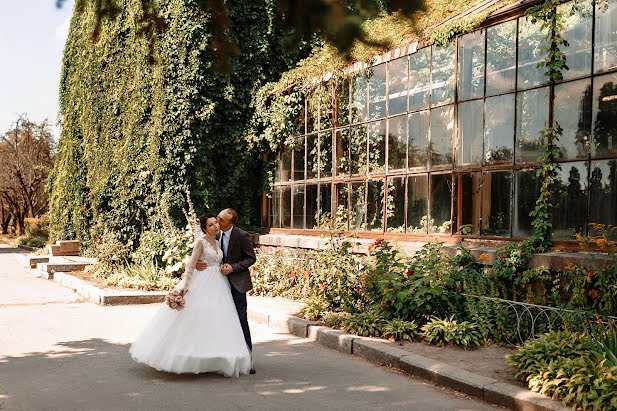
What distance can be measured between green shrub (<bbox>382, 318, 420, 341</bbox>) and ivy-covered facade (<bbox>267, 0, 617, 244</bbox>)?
7.54 ft

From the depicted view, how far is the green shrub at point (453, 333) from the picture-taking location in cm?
696

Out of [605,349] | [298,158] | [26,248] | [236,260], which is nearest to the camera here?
[605,349]

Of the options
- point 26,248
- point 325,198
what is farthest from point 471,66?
point 26,248

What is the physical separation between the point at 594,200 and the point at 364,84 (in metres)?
5.79

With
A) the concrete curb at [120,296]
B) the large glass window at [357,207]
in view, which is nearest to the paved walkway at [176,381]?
the concrete curb at [120,296]

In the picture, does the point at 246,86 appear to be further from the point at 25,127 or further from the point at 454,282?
the point at 25,127

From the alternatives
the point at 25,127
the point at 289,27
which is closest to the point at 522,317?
the point at 289,27

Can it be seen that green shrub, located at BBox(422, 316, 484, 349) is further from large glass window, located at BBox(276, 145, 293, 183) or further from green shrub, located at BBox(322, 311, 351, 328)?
large glass window, located at BBox(276, 145, 293, 183)

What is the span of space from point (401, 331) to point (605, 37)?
193 inches

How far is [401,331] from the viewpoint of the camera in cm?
734

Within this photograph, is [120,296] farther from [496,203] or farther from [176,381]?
[496,203]

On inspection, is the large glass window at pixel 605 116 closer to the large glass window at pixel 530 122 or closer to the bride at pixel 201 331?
the large glass window at pixel 530 122

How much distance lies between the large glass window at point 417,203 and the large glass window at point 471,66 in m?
1.73

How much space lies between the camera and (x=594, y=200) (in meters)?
7.69
